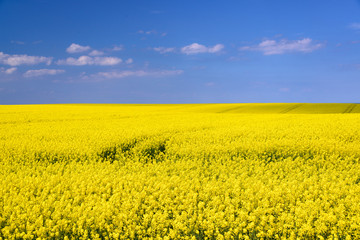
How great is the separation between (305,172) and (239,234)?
4.65 m

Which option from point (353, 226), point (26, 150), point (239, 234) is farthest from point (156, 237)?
point (26, 150)

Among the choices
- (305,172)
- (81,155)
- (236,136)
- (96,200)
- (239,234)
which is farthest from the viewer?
(236,136)

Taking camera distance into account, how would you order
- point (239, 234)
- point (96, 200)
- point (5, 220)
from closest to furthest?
point (239, 234) < point (5, 220) < point (96, 200)

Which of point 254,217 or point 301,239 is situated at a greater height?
point 254,217

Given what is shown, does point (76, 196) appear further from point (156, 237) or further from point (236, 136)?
point (236, 136)

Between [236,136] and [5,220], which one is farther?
[236,136]

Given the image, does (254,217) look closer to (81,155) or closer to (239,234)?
(239,234)

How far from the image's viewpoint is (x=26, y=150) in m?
10.4

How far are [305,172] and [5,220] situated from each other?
279 inches

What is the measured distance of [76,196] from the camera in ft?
18.2

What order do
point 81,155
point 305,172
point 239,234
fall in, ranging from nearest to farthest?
point 239,234 < point 305,172 < point 81,155

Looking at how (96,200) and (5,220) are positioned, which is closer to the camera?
(5,220)

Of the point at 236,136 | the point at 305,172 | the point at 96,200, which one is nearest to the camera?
the point at 96,200

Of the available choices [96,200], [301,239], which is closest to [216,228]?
[301,239]
